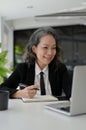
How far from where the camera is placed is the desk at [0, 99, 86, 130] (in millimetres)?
1067

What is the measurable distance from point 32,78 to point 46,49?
10.9 inches

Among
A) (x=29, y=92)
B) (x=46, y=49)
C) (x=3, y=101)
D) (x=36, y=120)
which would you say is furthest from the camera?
(x=46, y=49)

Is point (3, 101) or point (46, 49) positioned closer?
point (3, 101)

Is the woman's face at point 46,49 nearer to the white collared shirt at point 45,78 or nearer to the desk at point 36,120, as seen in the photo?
the white collared shirt at point 45,78

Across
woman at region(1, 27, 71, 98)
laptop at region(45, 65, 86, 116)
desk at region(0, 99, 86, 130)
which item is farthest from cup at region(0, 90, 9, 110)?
woman at region(1, 27, 71, 98)

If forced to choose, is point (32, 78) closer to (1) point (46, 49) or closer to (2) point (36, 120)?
(1) point (46, 49)

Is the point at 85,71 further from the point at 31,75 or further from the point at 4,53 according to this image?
the point at 31,75

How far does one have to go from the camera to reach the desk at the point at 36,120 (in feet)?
3.50

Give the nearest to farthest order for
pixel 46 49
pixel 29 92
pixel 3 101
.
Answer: pixel 3 101
pixel 29 92
pixel 46 49

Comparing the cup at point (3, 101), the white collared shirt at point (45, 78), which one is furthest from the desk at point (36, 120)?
the white collared shirt at point (45, 78)

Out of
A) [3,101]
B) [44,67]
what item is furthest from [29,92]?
[44,67]

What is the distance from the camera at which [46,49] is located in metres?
2.04

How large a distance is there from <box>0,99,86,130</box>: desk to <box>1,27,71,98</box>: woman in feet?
2.08

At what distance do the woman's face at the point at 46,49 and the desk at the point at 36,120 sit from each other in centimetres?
64
